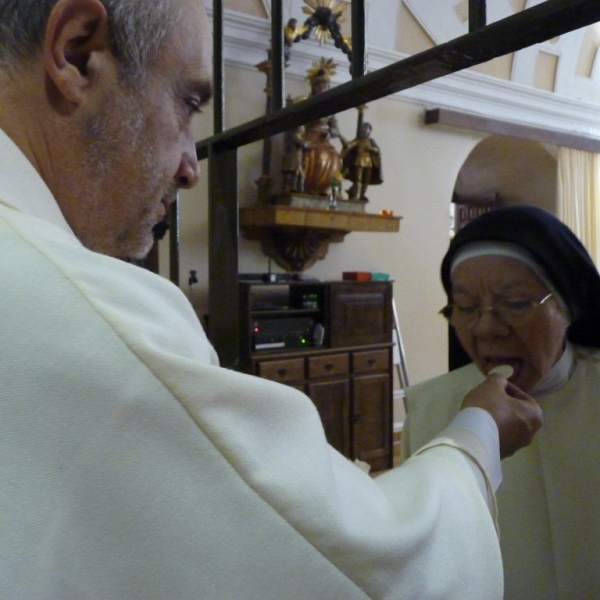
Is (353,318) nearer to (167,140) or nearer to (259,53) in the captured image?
(259,53)

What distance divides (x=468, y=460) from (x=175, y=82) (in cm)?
54

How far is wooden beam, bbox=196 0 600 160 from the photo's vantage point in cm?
48

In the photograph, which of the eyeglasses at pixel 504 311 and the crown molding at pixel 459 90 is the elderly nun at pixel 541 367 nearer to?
the eyeglasses at pixel 504 311

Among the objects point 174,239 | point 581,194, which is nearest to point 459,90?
point 581,194

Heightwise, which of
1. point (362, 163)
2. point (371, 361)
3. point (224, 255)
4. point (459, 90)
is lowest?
point (371, 361)

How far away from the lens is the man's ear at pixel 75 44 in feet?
1.99

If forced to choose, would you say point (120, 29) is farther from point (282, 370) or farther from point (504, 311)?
point (282, 370)

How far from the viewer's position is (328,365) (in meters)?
4.26

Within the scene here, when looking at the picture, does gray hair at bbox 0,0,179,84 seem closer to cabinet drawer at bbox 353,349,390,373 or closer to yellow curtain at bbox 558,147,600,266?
cabinet drawer at bbox 353,349,390,373

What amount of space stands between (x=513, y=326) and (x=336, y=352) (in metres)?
3.01

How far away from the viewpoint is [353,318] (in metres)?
4.42

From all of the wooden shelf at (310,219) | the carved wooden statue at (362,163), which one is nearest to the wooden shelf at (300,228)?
the wooden shelf at (310,219)

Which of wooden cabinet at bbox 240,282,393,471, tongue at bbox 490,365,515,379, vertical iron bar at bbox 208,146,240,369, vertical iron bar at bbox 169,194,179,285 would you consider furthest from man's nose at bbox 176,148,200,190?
wooden cabinet at bbox 240,282,393,471

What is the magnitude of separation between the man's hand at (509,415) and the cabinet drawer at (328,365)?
3.34 m
